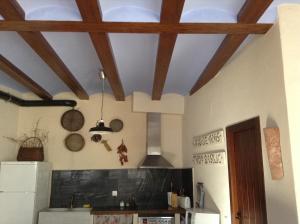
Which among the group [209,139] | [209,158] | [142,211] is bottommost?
[142,211]

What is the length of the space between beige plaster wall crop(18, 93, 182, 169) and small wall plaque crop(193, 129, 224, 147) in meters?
0.75

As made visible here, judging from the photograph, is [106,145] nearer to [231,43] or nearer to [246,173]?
[246,173]

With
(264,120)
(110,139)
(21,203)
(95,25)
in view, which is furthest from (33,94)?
(264,120)

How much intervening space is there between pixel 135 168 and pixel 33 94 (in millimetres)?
2166

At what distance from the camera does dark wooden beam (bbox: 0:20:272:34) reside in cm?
214

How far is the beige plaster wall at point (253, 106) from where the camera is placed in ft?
6.72

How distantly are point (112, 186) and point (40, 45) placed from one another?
2.78m

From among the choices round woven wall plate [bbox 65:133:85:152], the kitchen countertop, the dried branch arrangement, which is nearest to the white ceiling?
the dried branch arrangement

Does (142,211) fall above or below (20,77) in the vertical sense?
below

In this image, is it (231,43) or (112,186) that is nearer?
(231,43)

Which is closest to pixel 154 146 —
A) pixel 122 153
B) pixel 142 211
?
pixel 122 153

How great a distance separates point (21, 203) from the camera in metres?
3.83

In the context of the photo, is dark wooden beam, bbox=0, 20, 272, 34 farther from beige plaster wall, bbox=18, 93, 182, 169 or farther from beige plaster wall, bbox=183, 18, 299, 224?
beige plaster wall, bbox=18, 93, 182, 169

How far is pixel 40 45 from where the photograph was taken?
8.41 feet
